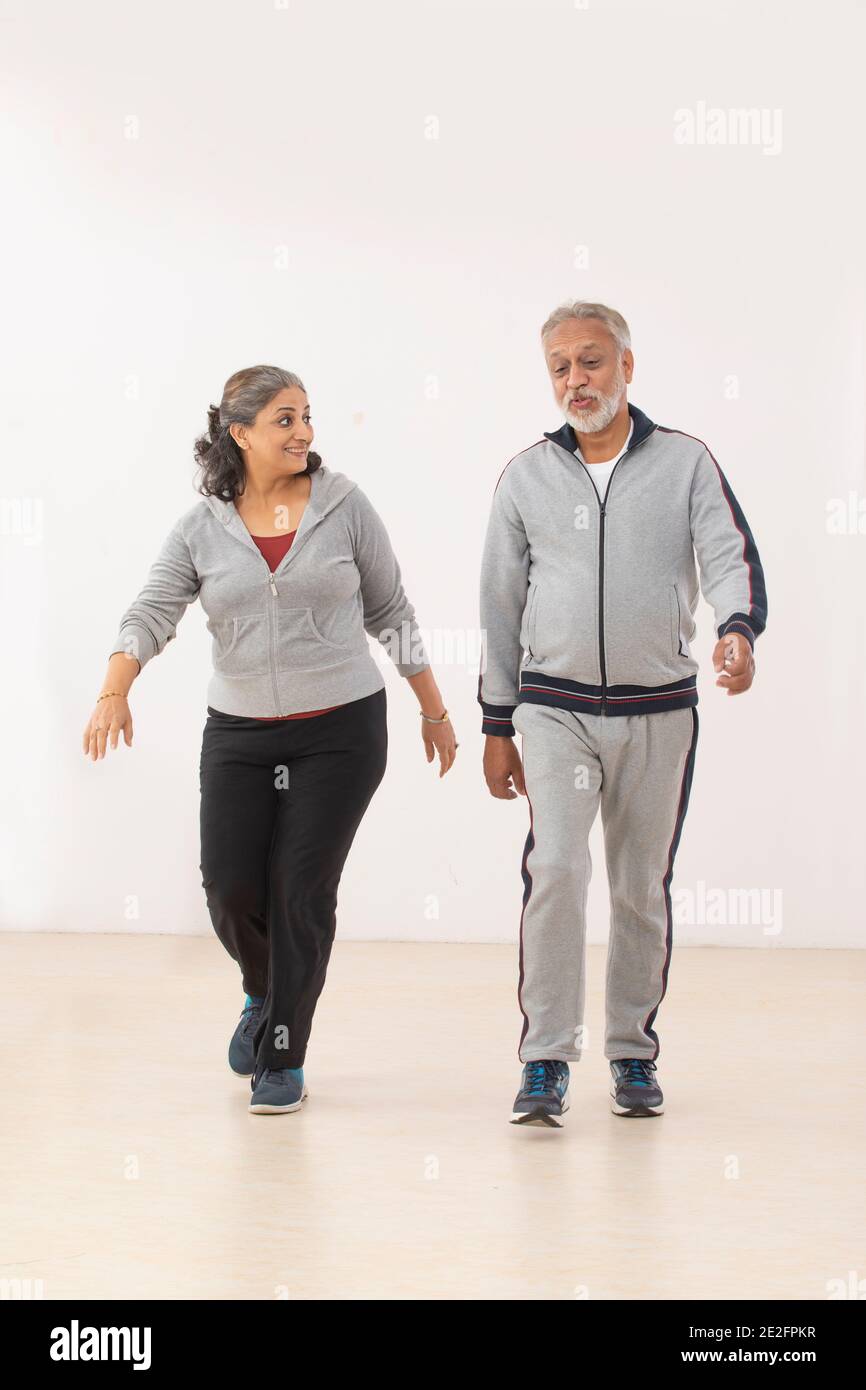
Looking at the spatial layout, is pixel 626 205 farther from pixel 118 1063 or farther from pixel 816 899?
pixel 118 1063

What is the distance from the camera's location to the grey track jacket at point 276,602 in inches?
105

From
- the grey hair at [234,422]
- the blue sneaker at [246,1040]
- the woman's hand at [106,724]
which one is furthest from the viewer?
the blue sneaker at [246,1040]

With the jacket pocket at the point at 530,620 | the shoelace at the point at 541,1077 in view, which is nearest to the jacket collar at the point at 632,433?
the jacket pocket at the point at 530,620

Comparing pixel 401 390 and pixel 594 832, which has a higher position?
pixel 401 390

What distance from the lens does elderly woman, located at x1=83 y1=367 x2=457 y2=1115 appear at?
264 centimetres

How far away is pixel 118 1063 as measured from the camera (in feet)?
9.85

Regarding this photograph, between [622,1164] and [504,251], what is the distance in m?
2.79

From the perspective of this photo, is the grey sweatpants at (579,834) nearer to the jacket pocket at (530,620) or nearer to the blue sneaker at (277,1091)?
the jacket pocket at (530,620)

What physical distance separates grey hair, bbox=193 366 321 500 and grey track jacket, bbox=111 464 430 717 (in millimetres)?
35

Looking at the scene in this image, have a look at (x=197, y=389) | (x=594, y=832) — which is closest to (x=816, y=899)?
(x=594, y=832)

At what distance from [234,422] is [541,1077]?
1.31 meters

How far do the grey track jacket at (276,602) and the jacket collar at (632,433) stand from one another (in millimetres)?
389

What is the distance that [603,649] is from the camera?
2523 mm

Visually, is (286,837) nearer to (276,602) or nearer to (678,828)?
(276,602)
